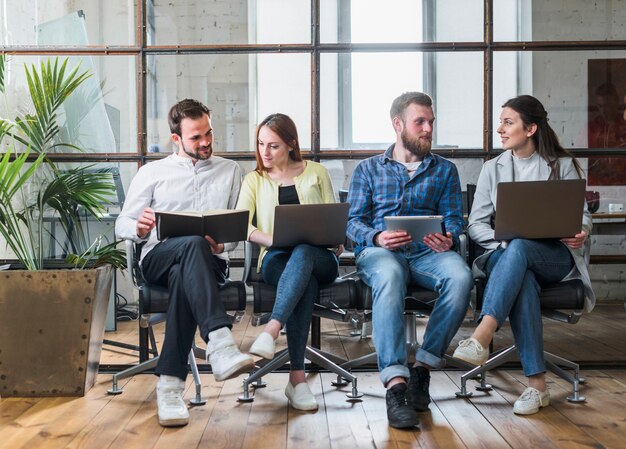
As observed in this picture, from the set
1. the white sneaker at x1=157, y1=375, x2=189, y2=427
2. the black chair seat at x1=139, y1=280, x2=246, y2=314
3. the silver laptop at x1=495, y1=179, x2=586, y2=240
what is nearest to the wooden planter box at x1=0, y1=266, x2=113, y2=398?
the black chair seat at x1=139, y1=280, x2=246, y2=314

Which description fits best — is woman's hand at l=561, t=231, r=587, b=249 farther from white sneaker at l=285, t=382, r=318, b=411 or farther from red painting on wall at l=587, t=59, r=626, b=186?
white sneaker at l=285, t=382, r=318, b=411

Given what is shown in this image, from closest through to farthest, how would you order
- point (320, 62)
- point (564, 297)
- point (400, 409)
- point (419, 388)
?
point (400, 409)
point (419, 388)
point (564, 297)
point (320, 62)

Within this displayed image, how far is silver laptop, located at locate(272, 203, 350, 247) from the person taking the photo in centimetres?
288

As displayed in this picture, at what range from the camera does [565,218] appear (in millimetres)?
2945

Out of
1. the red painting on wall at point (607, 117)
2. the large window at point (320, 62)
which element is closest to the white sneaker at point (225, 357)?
the large window at point (320, 62)

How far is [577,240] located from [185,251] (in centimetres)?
139

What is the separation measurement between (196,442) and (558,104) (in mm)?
2339

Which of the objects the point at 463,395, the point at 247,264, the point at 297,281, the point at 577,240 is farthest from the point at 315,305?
the point at 577,240

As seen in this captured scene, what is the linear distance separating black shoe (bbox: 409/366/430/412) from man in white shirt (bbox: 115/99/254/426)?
588mm

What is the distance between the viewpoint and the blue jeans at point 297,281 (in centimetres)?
284

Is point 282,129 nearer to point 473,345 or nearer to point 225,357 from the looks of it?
point 225,357

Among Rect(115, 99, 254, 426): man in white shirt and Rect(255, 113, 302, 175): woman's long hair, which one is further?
Rect(255, 113, 302, 175): woman's long hair

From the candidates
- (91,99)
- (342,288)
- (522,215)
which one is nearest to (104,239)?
(91,99)

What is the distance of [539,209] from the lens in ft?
9.55
